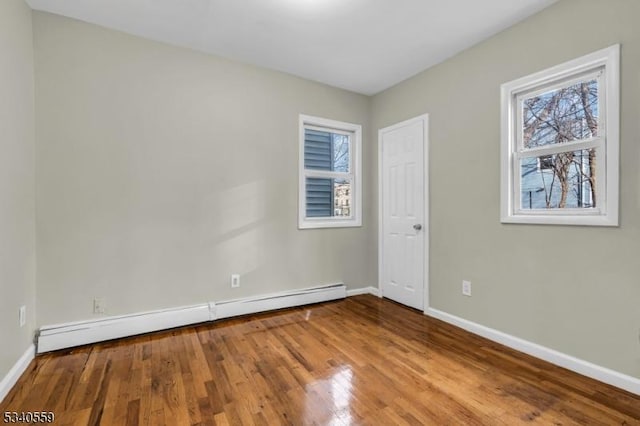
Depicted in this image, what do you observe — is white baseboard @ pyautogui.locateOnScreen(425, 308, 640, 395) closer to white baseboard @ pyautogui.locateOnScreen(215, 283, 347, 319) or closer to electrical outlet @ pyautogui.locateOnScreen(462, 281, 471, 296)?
electrical outlet @ pyautogui.locateOnScreen(462, 281, 471, 296)

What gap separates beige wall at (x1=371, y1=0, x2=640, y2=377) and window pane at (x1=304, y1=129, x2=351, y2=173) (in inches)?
34.9

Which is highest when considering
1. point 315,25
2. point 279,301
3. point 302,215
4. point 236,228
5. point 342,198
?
point 315,25

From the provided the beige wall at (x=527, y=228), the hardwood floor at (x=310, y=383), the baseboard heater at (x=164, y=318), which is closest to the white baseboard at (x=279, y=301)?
the baseboard heater at (x=164, y=318)

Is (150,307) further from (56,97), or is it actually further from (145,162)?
(56,97)

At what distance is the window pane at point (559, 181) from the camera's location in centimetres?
206

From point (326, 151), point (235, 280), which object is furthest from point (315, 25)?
point (235, 280)

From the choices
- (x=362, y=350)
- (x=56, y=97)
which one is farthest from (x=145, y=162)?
(x=362, y=350)

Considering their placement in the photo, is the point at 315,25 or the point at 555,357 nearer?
the point at 555,357

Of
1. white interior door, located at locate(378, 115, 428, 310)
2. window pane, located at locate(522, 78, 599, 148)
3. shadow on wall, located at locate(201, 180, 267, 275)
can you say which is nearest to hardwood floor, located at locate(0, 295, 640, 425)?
shadow on wall, located at locate(201, 180, 267, 275)

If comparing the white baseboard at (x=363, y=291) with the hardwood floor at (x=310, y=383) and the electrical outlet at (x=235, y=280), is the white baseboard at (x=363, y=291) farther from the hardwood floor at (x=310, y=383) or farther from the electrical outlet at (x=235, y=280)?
the electrical outlet at (x=235, y=280)

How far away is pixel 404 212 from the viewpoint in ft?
11.3

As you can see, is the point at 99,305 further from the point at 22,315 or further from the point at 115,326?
the point at 22,315

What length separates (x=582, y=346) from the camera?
203 cm

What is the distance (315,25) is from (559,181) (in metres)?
2.25
